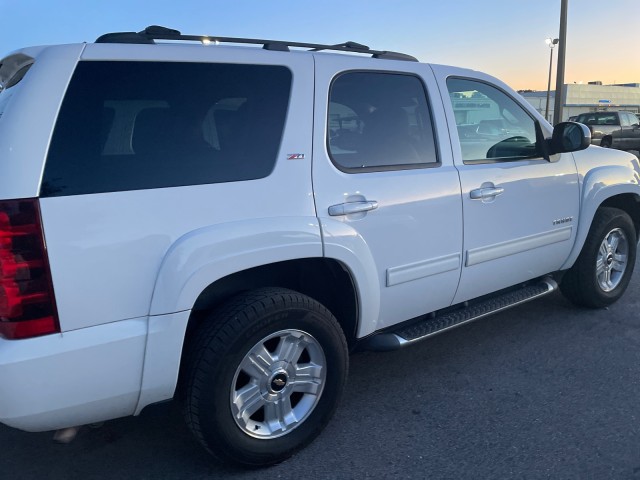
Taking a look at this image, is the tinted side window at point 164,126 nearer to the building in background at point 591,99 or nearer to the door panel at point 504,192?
the door panel at point 504,192

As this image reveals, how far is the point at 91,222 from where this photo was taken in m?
2.09

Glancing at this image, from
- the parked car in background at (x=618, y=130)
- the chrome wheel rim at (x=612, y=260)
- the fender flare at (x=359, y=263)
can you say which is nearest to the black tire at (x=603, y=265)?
the chrome wheel rim at (x=612, y=260)

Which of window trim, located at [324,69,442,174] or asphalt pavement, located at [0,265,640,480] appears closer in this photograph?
asphalt pavement, located at [0,265,640,480]

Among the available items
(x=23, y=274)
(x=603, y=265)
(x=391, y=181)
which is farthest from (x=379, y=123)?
(x=603, y=265)

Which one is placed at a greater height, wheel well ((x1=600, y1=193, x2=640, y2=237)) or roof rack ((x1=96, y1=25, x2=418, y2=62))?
roof rack ((x1=96, y1=25, x2=418, y2=62))

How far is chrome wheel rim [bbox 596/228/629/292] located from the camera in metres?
4.50

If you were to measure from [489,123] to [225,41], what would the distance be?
6.07ft

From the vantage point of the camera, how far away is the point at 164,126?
233cm

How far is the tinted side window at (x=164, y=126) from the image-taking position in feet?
6.93

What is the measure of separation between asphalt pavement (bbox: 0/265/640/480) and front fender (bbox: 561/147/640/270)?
31.8 inches

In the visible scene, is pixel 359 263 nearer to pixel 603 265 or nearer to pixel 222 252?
pixel 222 252

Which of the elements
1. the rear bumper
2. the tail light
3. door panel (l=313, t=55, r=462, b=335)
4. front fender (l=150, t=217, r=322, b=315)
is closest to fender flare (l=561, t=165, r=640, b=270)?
door panel (l=313, t=55, r=462, b=335)

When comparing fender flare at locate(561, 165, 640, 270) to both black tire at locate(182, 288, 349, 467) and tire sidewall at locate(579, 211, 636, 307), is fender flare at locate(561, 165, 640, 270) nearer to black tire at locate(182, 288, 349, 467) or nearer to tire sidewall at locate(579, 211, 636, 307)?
tire sidewall at locate(579, 211, 636, 307)

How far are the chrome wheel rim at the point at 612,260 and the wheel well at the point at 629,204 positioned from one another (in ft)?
0.74
